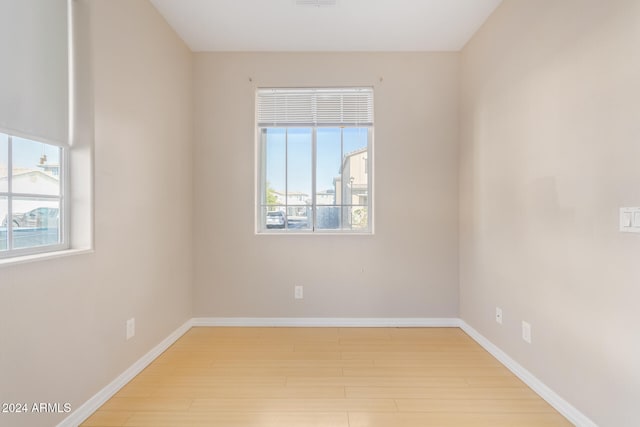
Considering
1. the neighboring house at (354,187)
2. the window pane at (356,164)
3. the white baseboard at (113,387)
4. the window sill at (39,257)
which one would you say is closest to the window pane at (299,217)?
the neighboring house at (354,187)

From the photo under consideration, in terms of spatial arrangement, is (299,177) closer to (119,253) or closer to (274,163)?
(274,163)

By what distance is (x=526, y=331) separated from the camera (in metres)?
2.20

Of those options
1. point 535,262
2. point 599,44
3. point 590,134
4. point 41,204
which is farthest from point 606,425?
point 41,204

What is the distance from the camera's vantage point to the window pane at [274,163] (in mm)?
3352

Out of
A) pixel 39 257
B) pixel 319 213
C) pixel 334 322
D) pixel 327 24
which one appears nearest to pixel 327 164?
pixel 319 213

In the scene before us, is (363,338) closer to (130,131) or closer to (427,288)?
(427,288)

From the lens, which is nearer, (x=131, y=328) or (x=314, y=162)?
(x=131, y=328)

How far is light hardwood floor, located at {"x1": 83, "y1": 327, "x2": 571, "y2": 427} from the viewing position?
181cm

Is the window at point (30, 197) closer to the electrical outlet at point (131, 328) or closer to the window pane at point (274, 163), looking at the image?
the electrical outlet at point (131, 328)

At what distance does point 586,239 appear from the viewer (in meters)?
1.70

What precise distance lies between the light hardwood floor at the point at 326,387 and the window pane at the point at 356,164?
147 centimetres

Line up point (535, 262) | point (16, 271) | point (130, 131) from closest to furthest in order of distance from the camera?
point (16, 271), point (535, 262), point (130, 131)

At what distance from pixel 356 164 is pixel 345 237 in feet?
2.55

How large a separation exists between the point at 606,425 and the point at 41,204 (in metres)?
3.12
